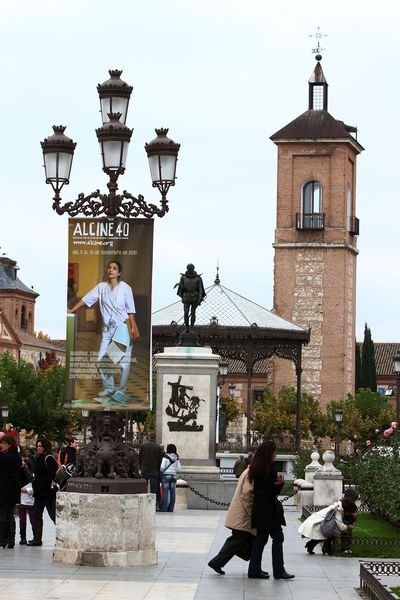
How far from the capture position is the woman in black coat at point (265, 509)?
17594 mm

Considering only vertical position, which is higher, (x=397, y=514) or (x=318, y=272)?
(x=318, y=272)

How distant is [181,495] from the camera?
111 feet

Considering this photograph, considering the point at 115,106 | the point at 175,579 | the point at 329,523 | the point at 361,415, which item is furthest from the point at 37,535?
the point at 361,415

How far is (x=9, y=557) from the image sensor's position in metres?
19.2

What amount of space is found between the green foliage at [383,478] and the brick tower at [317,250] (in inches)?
2352

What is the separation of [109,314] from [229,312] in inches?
1407

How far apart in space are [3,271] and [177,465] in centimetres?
13041

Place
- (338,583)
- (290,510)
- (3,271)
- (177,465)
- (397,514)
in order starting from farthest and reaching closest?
(3,271) < (290,510) < (177,465) < (397,514) < (338,583)

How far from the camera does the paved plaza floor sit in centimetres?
1549

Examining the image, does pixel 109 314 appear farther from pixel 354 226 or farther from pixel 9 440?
pixel 354 226

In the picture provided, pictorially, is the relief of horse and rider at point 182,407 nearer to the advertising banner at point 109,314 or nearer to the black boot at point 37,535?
the black boot at point 37,535

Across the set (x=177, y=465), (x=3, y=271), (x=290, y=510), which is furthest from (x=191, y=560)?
(x=3, y=271)

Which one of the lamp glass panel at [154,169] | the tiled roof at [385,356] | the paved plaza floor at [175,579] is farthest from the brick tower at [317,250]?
the lamp glass panel at [154,169]

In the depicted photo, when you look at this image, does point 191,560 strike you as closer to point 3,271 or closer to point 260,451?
point 260,451
